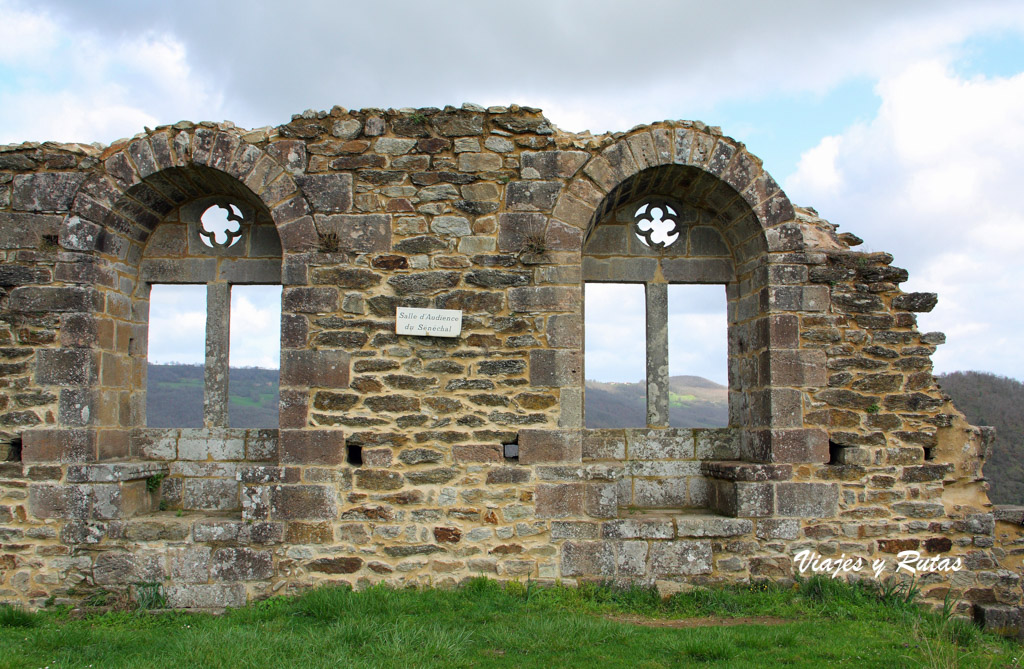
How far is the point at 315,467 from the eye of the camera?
595cm

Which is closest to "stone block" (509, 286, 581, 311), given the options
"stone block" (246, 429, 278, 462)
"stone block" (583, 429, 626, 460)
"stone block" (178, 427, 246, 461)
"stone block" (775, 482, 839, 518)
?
"stone block" (583, 429, 626, 460)

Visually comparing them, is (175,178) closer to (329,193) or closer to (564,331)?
(329,193)

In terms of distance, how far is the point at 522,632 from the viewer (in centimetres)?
492

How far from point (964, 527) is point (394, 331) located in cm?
543

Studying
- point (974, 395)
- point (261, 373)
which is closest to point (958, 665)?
point (974, 395)

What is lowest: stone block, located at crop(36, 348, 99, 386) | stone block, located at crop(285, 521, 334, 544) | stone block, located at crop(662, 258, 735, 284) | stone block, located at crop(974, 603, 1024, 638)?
stone block, located at crop(974, 603, 1024, 638)

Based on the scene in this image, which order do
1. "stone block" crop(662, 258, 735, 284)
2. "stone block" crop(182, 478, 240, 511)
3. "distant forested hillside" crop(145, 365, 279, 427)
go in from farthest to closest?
1. "distant forested hillside" crop(145, 365, 279, 427)
2. "stone block" crop(662, 258, 735, 284)
3. "stone block" crop(182, 478, 240, 511)

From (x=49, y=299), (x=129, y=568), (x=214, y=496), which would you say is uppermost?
(x=49, y=299)

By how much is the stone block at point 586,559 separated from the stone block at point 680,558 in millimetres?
403

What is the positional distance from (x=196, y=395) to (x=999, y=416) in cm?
1652

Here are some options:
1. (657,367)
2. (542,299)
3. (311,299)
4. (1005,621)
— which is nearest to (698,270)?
(657,367)

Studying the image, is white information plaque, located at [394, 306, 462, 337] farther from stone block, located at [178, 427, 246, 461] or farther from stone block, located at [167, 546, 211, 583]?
stone block, located at [167, 546, 211, 583]

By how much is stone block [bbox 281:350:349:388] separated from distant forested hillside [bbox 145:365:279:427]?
17.1 ft

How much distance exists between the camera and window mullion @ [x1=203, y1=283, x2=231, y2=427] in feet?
22.1
